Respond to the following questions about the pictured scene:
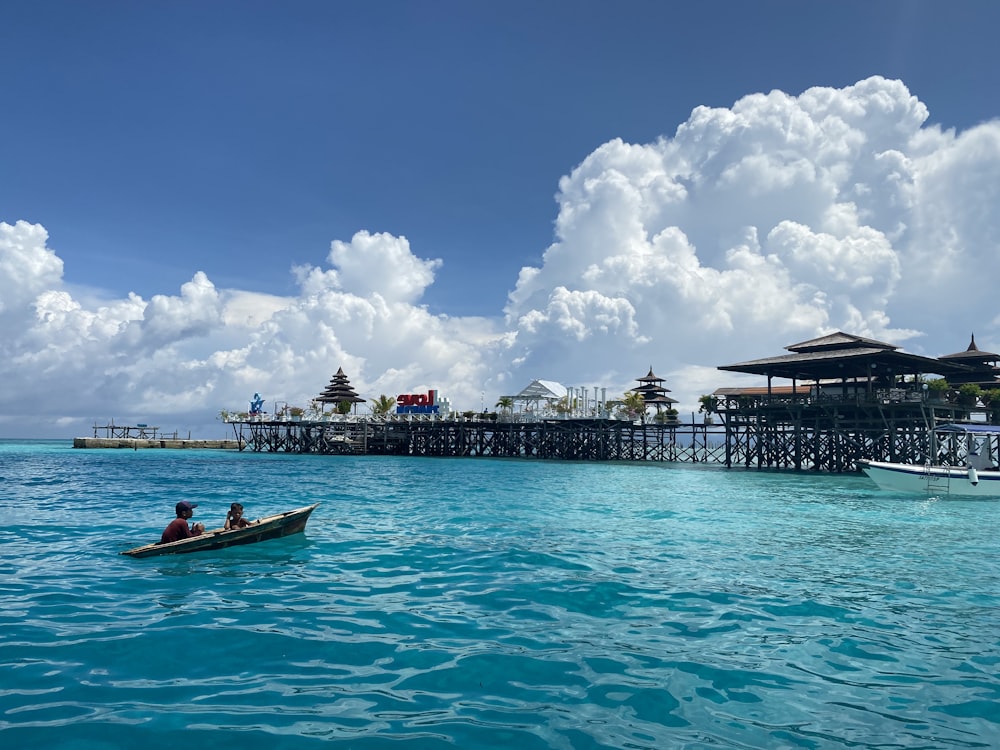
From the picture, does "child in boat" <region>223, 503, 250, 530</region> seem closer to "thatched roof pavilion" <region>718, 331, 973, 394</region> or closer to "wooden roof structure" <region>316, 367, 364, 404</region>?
"thatched roof pavilion" <region>718, 331, 973, 394</region>

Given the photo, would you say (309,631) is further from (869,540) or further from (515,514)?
(869,540)

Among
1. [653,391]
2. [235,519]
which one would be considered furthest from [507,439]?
[235,519]

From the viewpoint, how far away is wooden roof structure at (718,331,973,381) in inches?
1721

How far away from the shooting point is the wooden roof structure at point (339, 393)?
82.6m

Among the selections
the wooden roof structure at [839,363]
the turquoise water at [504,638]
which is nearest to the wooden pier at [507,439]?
the wooden roof structure at [839,363]

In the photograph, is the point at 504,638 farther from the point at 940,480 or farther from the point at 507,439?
the point at 507,439

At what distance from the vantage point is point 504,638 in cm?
876

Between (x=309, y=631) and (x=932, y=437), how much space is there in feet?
130

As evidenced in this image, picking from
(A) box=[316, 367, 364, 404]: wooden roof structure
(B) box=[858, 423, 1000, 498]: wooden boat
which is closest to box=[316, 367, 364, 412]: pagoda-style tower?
(A) box=[316, 367, 364, 404]: wooden roof structure

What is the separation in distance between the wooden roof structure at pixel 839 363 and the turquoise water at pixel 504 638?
89.7ft

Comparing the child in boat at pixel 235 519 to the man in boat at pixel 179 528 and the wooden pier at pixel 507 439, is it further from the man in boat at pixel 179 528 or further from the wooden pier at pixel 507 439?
the wooden pier at pixel 507 439

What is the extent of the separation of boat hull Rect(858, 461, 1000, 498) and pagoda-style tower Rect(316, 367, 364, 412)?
201 feet

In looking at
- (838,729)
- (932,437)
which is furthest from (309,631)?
(932,437)

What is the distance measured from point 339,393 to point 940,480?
2607 inches
